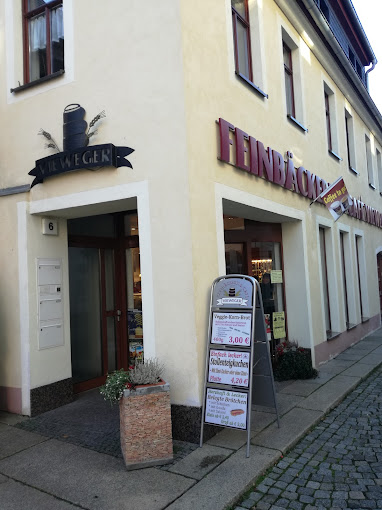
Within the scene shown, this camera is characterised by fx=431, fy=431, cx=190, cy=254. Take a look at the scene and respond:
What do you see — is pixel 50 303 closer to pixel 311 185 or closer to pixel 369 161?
pixel 311 185

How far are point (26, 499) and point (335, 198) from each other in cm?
683

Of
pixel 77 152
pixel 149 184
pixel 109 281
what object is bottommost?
pixel 109 281

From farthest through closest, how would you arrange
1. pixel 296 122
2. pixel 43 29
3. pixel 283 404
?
pixel 296 122 < pixel 43 29 < pixel 283 404

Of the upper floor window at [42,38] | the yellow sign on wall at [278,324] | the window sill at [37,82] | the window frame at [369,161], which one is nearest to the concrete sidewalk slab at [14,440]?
the yellow sign on wall at [278,324]

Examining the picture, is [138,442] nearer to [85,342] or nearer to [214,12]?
[85,342]

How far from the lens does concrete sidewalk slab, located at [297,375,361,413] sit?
5.43m

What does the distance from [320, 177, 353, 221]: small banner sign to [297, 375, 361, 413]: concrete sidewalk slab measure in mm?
2890

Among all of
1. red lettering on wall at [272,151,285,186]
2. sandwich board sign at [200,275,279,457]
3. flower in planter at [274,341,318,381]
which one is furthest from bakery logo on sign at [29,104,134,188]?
flower in planter at [274,341,318,381]

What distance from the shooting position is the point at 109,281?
6.89 metres

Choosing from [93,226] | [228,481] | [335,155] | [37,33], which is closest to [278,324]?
[93,226]

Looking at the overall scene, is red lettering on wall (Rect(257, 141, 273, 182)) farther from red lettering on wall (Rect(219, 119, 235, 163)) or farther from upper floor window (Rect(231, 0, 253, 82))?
upper floor window (Rect(231, 0, 253, 82))

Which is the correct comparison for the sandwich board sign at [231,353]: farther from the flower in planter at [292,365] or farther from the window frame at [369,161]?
the window frame at [369,161]

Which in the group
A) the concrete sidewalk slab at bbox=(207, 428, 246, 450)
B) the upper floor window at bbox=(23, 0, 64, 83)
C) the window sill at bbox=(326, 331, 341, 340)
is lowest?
the concrete sidewalk slab at bbox=(207, 428, 246, 450)

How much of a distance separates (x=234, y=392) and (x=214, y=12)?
14.5 ft
